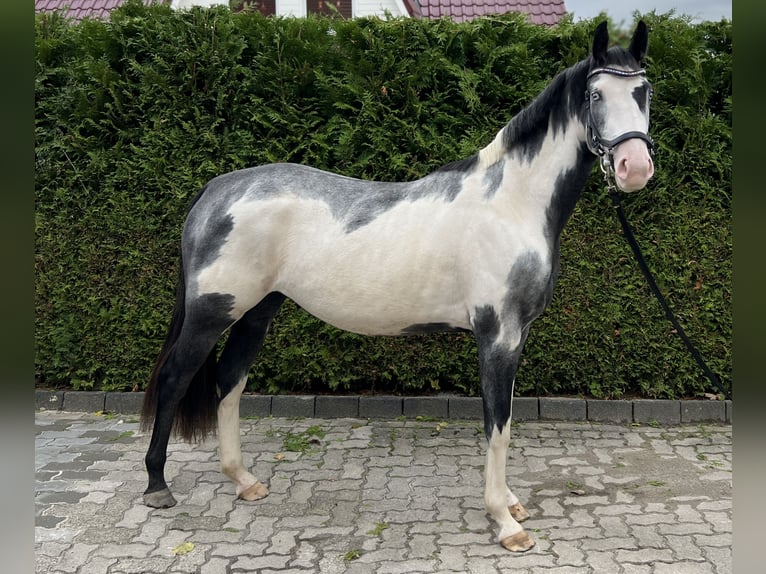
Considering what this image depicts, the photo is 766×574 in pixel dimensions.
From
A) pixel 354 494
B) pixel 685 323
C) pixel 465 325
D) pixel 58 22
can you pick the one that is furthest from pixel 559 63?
pixel 58 22

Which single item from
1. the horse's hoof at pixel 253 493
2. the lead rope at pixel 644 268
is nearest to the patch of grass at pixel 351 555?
the horse's hoof at pixel 253 493

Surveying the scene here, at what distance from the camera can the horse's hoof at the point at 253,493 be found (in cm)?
342

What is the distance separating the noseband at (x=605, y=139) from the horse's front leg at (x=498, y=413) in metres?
0.89

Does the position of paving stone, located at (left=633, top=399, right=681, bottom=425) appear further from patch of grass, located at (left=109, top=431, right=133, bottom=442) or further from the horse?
patch of grass, located at (left=109, top=431, right=133, bottom=442)

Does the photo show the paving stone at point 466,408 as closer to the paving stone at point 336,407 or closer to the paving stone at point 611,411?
the paving stone at point 336,407

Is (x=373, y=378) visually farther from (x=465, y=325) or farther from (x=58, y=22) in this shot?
(x=58, y=22)

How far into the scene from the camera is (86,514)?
10.6 feet

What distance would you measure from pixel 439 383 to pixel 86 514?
2.79 meters

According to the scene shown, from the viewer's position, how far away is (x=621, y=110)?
251cm

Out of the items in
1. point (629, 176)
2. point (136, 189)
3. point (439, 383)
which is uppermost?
point (136, 189)

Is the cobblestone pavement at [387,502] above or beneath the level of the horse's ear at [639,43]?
beneath

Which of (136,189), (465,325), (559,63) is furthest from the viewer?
(136,189)

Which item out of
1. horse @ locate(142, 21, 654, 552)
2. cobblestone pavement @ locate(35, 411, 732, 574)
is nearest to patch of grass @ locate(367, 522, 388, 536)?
cobblestone pavement @ locate(35, 411, 732, 574)
